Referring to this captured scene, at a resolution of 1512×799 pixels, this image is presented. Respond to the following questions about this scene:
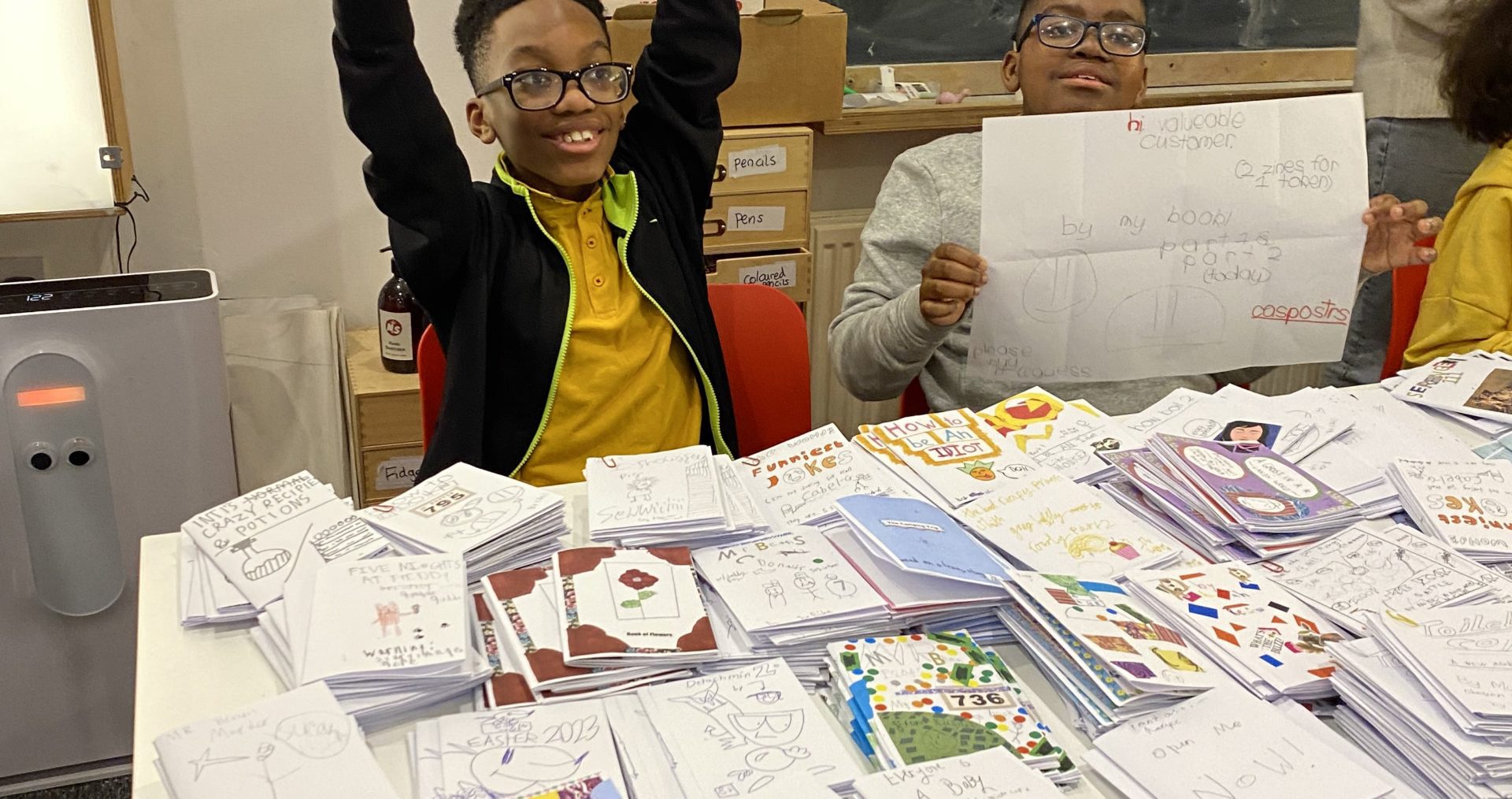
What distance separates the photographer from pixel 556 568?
113 cm

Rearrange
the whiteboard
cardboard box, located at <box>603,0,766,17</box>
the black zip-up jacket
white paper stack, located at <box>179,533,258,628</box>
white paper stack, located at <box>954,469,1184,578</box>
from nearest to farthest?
white paper stack, located at <box>179,533,258,628</box>, white paper stack, located at <box>954,469,1184,578</box>, the black zip-up jacket, the whiteboard, cardboard box, located at <box>603,0,766,17</box>

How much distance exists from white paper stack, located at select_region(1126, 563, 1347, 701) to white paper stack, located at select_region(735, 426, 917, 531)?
1.03 feet

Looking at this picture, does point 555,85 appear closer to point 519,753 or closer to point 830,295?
point 519,753

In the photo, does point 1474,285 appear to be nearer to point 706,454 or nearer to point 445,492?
point 706,454

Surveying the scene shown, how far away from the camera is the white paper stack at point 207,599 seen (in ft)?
3.63

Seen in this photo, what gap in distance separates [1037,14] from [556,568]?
1.19m

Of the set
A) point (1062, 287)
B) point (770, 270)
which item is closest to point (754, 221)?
point (770, 270)

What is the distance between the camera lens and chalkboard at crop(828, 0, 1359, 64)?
2.95 meters

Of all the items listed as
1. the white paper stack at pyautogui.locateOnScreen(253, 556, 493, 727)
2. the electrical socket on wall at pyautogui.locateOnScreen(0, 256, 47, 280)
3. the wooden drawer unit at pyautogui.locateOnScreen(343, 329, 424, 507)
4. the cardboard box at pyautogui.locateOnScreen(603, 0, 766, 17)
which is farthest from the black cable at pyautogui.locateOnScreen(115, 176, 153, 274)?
the white paper stack at pyautogui.locateOnScreen(253, 556, 493, 727)

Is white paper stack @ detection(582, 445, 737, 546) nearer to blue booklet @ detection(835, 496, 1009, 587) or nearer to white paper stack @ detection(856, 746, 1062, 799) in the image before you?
blue booklet @ detection(835, 496, 1009, 587)

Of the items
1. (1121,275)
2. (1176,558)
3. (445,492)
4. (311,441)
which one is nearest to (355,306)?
(311,441)

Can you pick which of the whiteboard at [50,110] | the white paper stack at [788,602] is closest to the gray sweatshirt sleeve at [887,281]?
the white paper stack at [788,602]

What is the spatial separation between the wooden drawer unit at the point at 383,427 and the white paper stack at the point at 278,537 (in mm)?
1143

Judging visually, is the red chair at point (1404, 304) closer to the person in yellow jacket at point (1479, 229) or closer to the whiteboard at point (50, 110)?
the person in yellow jacket at point (1479, 229)
